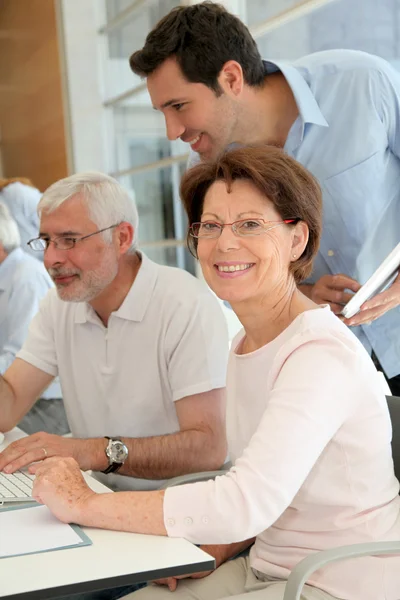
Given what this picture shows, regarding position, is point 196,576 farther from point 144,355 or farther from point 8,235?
point 8,235

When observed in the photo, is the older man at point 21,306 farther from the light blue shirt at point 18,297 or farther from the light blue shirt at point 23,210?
the light blue shirt at point 23,210

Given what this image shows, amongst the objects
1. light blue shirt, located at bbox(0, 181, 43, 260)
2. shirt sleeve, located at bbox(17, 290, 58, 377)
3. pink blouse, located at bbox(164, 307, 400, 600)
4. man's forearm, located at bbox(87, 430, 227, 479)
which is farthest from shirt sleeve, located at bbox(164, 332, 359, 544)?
light blue shirt, located at bbox(0, 181, 43, 260)

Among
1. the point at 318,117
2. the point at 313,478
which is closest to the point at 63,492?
the point at 313,478

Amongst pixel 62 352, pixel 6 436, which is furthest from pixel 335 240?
pixel 6 436

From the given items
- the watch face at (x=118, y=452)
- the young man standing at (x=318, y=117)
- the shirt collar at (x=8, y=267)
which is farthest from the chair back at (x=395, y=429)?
the shirt collar at (x=8, y=267)

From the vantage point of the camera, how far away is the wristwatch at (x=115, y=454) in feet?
6.47

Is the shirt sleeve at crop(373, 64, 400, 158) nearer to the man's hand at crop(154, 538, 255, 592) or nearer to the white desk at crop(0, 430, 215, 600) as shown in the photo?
the man's hand at crop(154, 538, 255, 592)

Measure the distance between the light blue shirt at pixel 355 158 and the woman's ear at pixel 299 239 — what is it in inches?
21.9

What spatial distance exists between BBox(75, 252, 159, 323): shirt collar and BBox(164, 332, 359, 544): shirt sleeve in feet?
3.18

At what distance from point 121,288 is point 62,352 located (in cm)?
28

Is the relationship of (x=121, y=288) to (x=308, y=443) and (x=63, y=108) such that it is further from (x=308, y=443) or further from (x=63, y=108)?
(x=63, y=108)

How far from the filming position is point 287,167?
1.60m

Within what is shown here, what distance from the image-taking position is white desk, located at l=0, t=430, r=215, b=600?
3.73ft

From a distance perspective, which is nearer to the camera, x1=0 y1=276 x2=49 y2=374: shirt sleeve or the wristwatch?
the wristwatch
